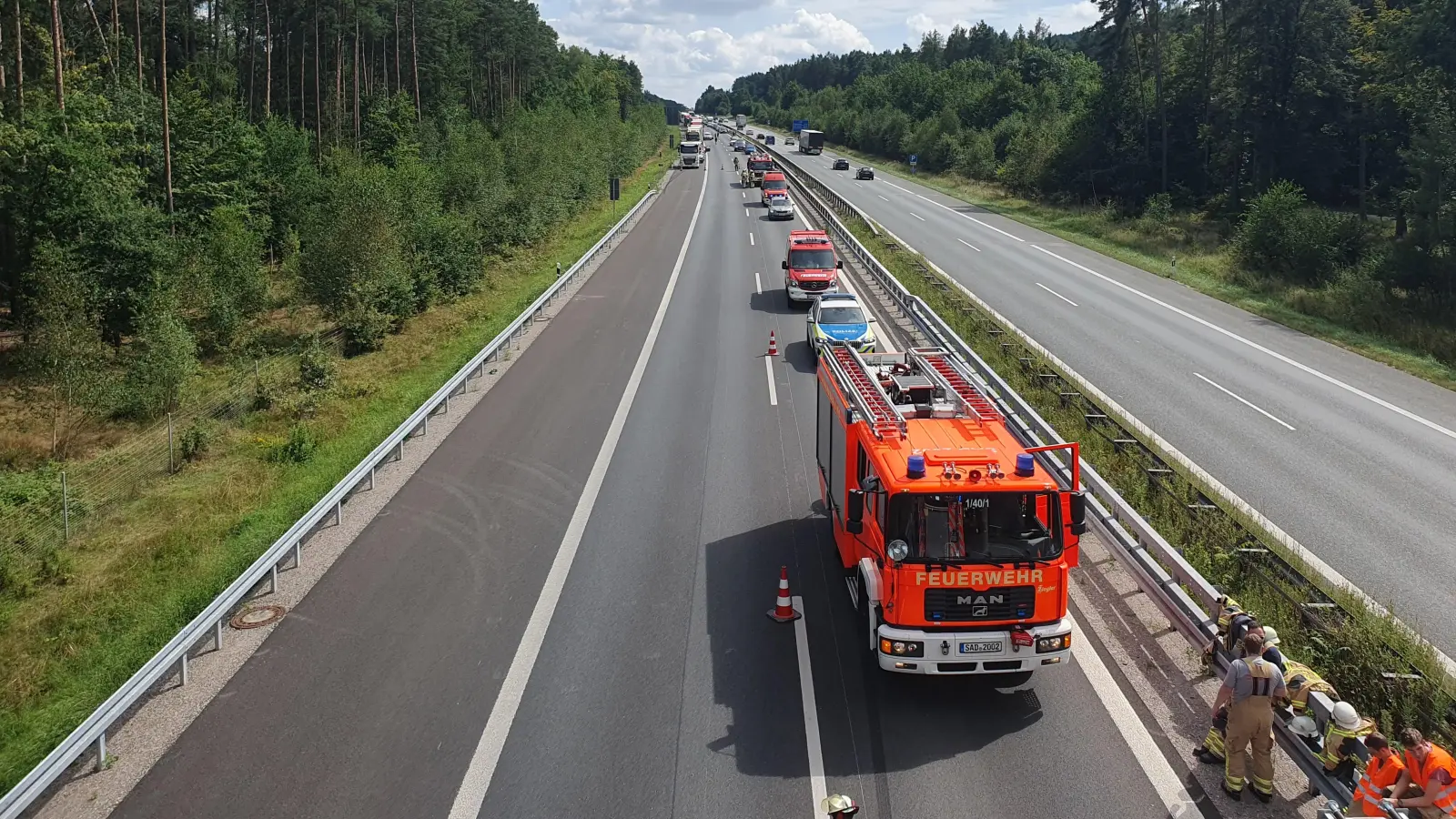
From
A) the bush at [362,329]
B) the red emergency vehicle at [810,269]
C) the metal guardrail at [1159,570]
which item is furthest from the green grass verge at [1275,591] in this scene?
the bush at [362,329]

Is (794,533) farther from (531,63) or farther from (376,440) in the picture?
(531,63)

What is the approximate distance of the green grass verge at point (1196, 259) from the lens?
1041 inches

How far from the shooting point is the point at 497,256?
144ft

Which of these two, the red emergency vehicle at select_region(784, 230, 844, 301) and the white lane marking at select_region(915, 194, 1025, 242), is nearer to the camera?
the red emergency vehicle at select_region(784, 230, 844, 301)

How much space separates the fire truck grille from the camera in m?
8.98

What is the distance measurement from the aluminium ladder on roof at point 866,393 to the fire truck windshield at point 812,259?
1732 centimetres

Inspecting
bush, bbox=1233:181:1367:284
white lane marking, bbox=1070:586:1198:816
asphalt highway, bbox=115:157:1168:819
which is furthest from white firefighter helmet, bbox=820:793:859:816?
bush, bbox=1233:181:1367:284

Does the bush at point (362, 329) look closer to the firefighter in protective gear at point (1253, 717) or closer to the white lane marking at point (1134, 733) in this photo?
the white lane marking at point (1134, 733)

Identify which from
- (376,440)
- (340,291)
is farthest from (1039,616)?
(340,291)

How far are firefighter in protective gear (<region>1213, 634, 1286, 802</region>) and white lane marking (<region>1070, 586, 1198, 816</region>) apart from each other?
1.39ft

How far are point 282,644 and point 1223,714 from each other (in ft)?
31.1

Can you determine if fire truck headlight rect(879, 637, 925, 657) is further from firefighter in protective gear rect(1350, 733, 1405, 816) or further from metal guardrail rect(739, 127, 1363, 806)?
firefighter in protective gear rect(1350, 733, 1405, 816)

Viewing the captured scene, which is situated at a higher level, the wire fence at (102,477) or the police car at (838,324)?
the police car at (838,324)

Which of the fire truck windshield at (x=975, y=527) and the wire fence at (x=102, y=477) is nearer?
the fire truck windshield at (x=975, y=527)
